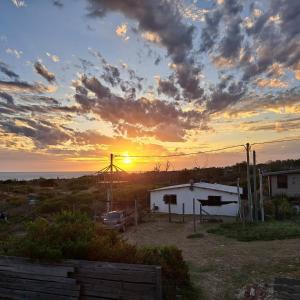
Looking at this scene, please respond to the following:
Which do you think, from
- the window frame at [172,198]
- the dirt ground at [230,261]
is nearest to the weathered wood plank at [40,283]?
the dirt ground at [230,261]

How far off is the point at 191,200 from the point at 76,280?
29.7 m

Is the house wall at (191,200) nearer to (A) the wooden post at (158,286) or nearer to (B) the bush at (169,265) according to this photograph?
(B) the bush at (169,265)

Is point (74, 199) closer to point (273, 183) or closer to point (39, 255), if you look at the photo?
point (273, 183)

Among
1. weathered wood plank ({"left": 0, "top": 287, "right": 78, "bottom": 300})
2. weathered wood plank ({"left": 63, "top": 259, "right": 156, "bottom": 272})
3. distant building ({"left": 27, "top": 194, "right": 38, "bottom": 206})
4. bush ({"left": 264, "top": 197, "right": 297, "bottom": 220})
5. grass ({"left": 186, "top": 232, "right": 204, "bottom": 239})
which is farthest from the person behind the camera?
distant building ({"left": 27, "top": 194, "right": 38, "bottom": 206})

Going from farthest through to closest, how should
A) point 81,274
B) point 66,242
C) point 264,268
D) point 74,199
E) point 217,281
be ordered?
point 74,199
point 264,268
point 217,281
point 66,242
point 81,274

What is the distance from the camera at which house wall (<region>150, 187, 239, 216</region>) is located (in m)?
35.2

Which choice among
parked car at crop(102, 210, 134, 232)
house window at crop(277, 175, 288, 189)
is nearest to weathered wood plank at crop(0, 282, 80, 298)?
parked car at crop(102, 210, 134, 232)

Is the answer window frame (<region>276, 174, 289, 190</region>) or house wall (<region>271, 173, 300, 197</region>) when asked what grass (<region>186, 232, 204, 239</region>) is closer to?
house wall (<region>271, 173, 300, 197</region>)

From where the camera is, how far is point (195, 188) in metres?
37.0

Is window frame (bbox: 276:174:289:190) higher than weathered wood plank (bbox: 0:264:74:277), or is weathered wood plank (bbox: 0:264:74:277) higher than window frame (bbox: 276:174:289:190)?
window frame (bbox: 276:174:289:190)

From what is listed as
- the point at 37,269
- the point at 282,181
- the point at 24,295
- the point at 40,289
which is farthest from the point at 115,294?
the point at 282,181

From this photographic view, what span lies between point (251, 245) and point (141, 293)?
41.4ft

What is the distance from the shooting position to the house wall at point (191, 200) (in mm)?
35250

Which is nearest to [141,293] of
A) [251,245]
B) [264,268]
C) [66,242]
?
[66,242]
